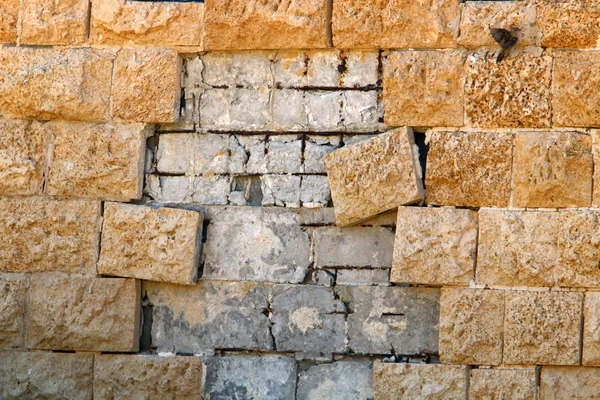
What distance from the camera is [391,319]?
5.23 meters

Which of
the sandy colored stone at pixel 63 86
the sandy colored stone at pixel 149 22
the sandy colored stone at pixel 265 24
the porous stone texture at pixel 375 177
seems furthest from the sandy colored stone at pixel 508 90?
the sandy colored stone at pixel 63 86

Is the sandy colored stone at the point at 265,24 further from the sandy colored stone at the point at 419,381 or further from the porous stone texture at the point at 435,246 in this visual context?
the sandy colored stone at the point at 419,381

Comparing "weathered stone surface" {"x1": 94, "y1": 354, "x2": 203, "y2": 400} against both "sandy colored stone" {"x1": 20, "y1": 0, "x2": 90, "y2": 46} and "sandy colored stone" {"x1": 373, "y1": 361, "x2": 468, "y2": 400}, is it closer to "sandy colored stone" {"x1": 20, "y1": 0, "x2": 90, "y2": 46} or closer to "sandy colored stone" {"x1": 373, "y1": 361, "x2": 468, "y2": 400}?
"sandy colored stone" {"x1": 373, "y1": 361, "x2": 468, "y2": 400}

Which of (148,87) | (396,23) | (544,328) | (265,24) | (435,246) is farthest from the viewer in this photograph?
(148,87)

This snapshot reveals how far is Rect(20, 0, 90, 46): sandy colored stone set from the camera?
5.48m

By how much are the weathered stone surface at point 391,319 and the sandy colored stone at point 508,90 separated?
1.01 meters

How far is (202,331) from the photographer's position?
541 centimetres

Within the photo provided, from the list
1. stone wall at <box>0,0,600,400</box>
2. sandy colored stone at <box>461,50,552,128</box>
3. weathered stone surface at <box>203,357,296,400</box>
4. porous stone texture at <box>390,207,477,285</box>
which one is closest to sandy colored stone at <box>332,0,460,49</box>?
stone wall at <box>0,0,600,400</box>

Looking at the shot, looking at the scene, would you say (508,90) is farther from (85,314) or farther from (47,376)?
(47,376)

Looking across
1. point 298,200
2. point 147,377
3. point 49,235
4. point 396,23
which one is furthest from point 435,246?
point 49,235

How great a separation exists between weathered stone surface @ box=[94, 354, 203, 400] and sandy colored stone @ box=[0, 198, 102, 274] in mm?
565

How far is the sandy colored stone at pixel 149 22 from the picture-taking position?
212 inches

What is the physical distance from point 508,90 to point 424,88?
1.47 ft

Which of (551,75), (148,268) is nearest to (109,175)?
(148,268)
